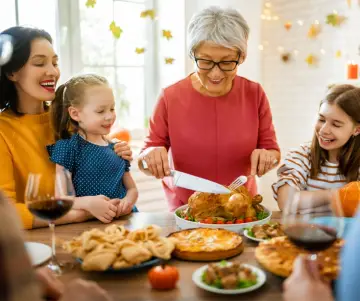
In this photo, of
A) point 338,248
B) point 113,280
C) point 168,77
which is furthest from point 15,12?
point 338,248

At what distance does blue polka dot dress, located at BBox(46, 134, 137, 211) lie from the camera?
5.67 ft

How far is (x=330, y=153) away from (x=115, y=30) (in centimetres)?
214

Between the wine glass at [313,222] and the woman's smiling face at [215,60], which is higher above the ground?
the woman's smiling face at [215,60]

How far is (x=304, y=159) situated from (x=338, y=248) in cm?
88

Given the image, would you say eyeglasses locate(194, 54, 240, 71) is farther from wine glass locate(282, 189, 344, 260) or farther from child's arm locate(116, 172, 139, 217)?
wine glass locate(282, 189, 344, 260)

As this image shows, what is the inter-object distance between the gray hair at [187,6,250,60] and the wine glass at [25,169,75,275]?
986mm

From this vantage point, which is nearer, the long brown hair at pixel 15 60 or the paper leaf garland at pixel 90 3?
the long brown hair at pixel 15 60

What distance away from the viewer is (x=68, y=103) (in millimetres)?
1831

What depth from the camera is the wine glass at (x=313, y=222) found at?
0.91 meters

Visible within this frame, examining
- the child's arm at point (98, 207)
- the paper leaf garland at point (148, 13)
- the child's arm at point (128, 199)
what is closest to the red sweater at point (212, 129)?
the child's arm at point (128, 199)

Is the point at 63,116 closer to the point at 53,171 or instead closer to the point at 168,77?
the point at 53,171

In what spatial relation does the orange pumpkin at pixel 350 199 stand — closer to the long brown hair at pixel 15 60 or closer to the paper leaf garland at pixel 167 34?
the long brown hair at pixel 15 60

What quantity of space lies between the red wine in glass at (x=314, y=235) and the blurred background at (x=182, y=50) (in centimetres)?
264

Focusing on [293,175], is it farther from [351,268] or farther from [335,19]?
[335,19]
